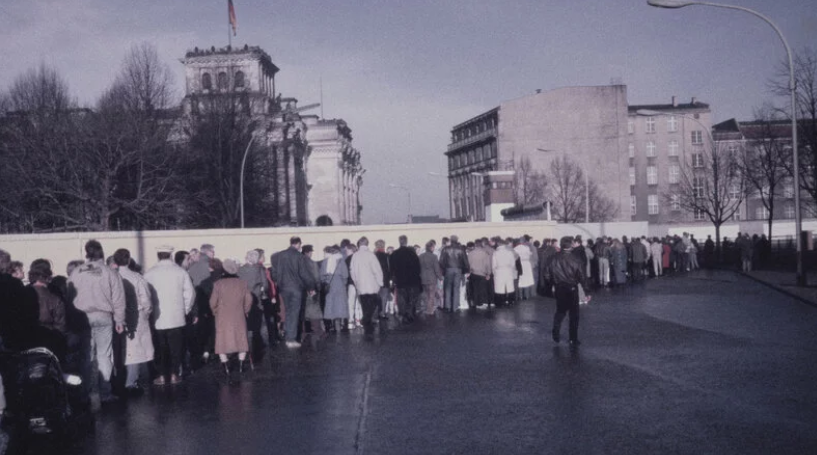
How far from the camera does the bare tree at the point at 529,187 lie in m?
85.8

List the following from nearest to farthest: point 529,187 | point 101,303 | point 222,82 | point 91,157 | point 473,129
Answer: point 101,303 → point 91,157 → point 222,82 → point 529,187 → point 473,129

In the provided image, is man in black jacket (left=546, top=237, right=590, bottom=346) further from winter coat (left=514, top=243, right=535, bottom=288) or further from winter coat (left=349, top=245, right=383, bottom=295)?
winter coat (left=514, top=243, right=535, bottom=288)

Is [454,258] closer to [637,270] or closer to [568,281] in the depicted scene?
[568,281]

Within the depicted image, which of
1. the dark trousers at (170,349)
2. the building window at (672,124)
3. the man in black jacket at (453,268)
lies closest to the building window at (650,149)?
the building window at (672,124)

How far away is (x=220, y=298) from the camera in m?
13.2

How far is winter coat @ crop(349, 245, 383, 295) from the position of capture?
19.6m

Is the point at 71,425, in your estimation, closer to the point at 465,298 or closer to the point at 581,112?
the point at 465,298

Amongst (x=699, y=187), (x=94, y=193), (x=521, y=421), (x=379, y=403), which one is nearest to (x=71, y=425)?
(x=379, y=403)

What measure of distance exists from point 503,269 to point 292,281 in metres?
8.99

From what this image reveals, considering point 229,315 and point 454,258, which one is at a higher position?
point 454,258

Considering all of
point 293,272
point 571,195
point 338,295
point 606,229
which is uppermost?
point 571,195

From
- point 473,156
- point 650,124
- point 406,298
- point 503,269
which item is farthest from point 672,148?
point 406,298

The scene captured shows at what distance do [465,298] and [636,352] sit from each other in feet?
40.7

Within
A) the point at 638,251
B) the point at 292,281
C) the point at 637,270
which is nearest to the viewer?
the point at 292,281
